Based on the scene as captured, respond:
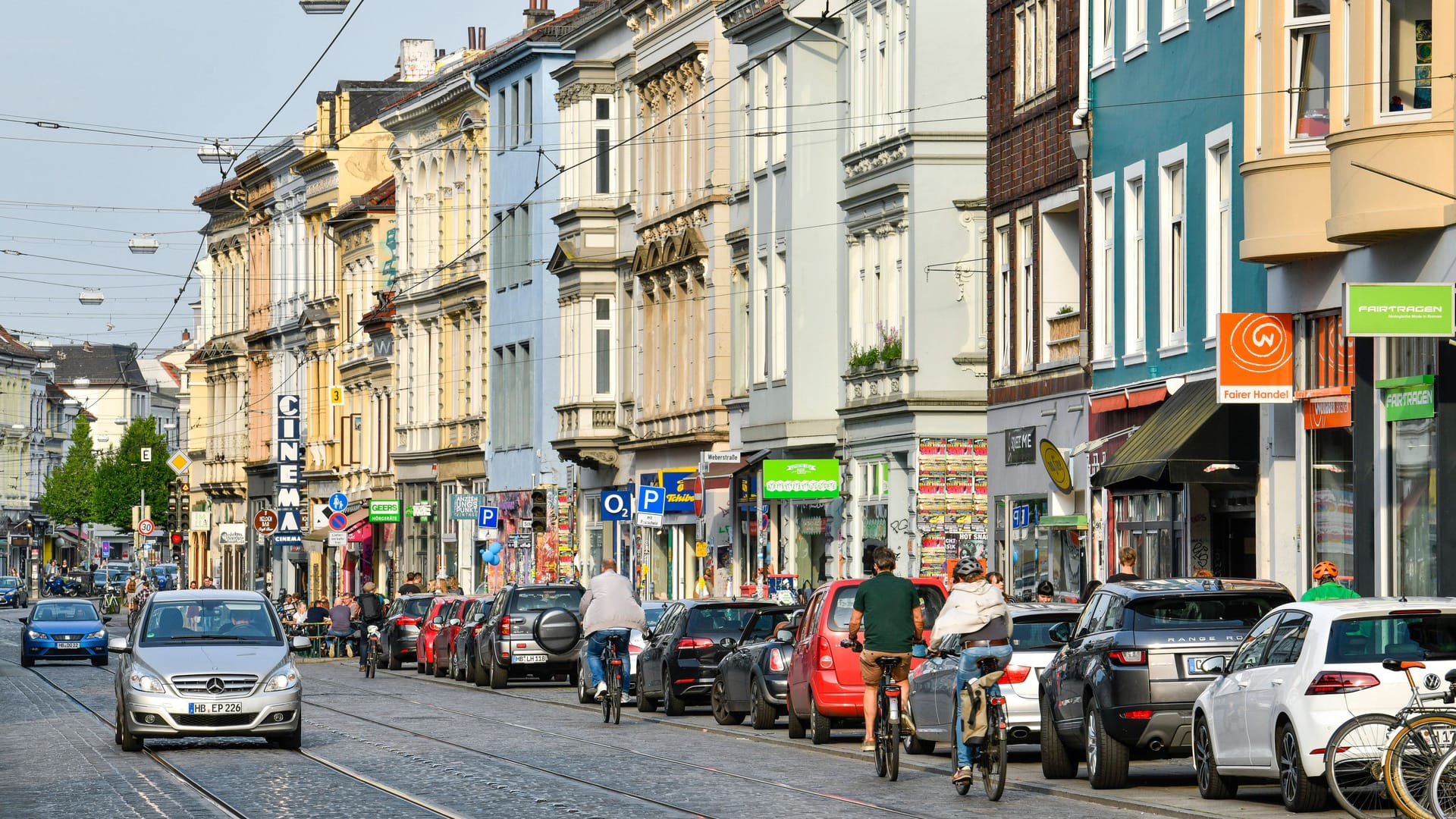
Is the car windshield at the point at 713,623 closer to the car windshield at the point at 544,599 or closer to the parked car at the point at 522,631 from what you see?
the parked car at the point at 522,631

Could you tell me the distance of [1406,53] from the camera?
25.3 meters

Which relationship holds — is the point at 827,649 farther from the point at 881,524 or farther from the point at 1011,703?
the point at 881,524

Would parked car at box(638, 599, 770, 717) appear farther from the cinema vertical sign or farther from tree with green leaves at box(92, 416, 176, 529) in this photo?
tree with green leaves at box(92, 416, 176, 529)

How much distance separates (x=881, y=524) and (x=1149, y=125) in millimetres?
11542

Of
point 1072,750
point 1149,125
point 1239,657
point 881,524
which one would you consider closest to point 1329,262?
point 1149,125

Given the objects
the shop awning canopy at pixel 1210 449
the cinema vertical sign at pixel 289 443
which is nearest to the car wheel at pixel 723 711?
the shop awning canopy at pixel 1210 449

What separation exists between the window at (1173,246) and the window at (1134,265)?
2.57 ft

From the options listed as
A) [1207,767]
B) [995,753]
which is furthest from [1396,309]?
[995,753]

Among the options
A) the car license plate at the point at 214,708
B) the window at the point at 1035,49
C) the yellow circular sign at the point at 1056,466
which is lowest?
the car license plate at the point at 214,708

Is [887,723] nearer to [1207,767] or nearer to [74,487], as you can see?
[1207,767]

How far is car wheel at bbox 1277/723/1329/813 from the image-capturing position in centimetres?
1667

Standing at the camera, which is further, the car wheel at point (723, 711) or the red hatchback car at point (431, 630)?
the red hatchback car at point (431, 630)

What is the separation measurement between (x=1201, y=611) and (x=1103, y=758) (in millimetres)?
1356

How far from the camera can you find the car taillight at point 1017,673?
22516 millimetres
